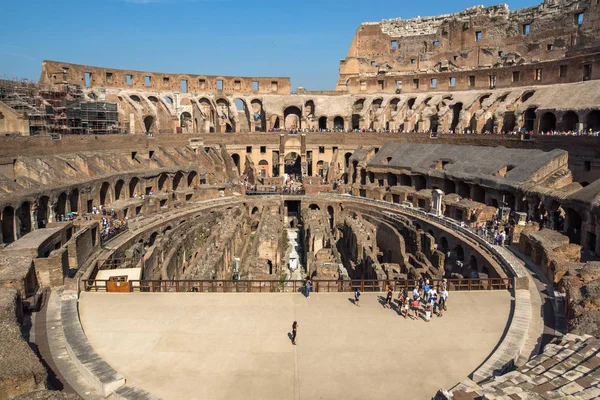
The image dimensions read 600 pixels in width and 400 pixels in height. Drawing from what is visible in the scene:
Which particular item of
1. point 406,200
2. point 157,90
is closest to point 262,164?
point 157,90

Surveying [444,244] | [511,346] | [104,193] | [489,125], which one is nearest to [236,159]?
[104,193]

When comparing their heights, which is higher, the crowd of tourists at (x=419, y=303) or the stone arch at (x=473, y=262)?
the crowd of tourists at (x=419, y=303)

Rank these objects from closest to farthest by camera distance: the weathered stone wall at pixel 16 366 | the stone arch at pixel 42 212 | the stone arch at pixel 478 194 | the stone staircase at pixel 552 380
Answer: the stone staircase at pixel 552 380, the weathered stone wall at pixel 16 366, the stone arch at pixel 42 212, the stone arch at pixel 478 194

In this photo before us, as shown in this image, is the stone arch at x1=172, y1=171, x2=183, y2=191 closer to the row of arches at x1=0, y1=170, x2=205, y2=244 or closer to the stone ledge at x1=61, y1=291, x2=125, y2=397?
the row of arches at x1=0, y1=170, x2=205, y2=244

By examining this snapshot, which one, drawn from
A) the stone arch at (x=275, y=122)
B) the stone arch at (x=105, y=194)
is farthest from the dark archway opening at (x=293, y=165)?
the stone arch at (x=105, y=194)

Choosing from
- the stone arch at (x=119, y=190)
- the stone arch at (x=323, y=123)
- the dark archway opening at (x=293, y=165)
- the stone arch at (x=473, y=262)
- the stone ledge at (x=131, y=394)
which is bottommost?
the stone ledge at (x=131, y=394)

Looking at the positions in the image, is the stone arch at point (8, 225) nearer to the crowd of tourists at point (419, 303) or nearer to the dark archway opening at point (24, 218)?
the dark archway opening at point (24, 218)

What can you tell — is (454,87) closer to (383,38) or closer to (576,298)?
(383,38)

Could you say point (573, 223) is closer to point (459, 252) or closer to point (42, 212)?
point (459, 252)
